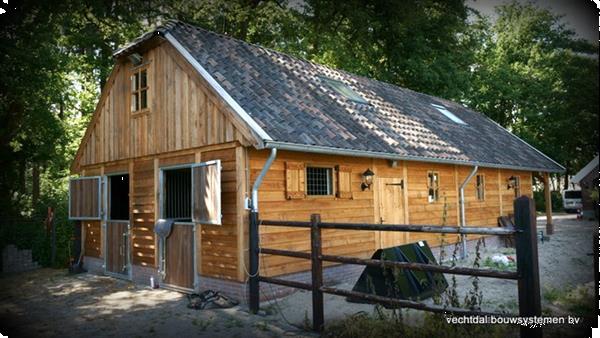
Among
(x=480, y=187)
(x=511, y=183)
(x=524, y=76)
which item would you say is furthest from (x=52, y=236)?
(x=524, y=76)

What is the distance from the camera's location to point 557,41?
34750 mm

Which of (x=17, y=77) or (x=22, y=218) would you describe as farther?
(x=17, y=77)

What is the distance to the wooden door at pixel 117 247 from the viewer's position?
10.6 meters

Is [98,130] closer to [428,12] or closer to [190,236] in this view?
[190,236]

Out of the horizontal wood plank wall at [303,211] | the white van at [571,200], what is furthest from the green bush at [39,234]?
the white van at [571,200]

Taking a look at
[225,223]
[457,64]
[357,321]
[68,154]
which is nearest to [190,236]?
[225,223]

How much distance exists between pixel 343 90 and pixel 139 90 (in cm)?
540

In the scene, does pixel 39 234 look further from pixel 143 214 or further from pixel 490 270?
pixel 490 270

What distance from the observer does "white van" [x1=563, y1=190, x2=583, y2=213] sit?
3503cm

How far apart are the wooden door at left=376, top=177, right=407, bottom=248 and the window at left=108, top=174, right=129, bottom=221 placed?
7.09 meters

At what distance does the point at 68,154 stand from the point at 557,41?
117 ft

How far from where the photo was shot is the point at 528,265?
4.25 m

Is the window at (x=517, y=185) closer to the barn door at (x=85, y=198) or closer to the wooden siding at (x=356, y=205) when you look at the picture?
the wooden siding at (x=356, y=205)

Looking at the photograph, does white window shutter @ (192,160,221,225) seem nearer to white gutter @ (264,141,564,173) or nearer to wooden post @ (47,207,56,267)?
white gutter @ (264,141,564,173)
